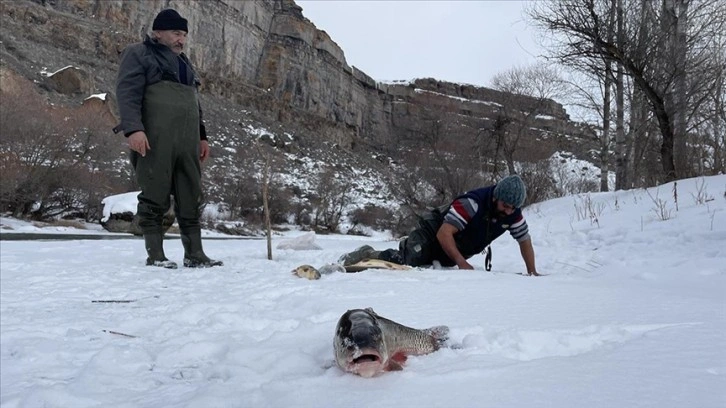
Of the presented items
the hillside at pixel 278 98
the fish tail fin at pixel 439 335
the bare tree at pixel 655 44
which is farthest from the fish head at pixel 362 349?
the bare tree at pixel 655 44

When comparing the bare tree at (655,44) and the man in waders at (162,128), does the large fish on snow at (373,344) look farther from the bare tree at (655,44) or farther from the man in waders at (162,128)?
the bare tree at (655,44)

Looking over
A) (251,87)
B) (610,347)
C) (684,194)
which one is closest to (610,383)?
(610,347)

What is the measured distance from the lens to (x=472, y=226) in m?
4.10

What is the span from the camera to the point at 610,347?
1319mm

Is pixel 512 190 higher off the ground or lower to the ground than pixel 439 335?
higher

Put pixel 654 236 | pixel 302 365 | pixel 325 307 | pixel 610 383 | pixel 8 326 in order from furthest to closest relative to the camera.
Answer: pixel 654 236 < pixel 325 307 < pixel 8 326 < pixel 302 365 < pixel 610 383

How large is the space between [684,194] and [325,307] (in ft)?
20.1

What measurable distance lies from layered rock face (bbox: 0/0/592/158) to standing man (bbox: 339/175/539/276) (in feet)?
50.0

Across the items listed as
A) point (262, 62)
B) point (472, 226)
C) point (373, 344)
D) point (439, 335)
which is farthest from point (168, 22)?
point (262, 62)

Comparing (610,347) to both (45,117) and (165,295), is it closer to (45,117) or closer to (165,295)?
(165,295)

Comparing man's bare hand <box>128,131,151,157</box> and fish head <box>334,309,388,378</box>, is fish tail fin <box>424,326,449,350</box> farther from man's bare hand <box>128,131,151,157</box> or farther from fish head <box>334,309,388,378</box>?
man's bare hand <box>128,131,151,157</box>

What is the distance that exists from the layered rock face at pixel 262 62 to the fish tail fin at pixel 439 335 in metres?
18.1

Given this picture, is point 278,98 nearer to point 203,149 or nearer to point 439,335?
point 203,149

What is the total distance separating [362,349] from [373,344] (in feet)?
0.09
